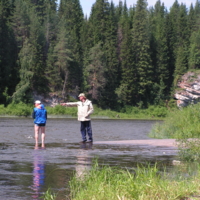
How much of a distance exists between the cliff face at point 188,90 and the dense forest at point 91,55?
171 inches

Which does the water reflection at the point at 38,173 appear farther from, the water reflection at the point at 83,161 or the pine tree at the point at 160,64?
the pine tree at the point at 160,64

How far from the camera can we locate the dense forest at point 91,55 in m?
77.1

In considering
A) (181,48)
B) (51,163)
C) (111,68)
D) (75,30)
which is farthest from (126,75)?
(51,163)

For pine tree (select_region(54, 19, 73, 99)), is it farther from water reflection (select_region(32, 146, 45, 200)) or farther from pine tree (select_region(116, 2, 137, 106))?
water reflection (select_region(32, 146, 45, 200))

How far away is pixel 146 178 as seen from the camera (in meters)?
8.29

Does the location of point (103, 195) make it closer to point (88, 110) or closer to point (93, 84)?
point (88, 110)

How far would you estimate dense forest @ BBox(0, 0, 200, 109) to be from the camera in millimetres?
77062

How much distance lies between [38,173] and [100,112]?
69.3 meters

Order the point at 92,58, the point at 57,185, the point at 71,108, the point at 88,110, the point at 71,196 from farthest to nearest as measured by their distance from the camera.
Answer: the point at 92,58 < the point at 71,108 < the point at 88,110 < the point at 57,185 < the point at 71,196

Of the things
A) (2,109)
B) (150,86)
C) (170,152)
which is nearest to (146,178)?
(170,152)

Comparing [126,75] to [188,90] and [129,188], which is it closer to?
[188,90]

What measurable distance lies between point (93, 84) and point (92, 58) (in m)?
4.66

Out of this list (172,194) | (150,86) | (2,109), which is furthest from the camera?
(150,86)

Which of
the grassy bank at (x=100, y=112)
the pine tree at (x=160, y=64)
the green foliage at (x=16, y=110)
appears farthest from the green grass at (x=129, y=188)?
the pine tree at (x=160, y=64)
